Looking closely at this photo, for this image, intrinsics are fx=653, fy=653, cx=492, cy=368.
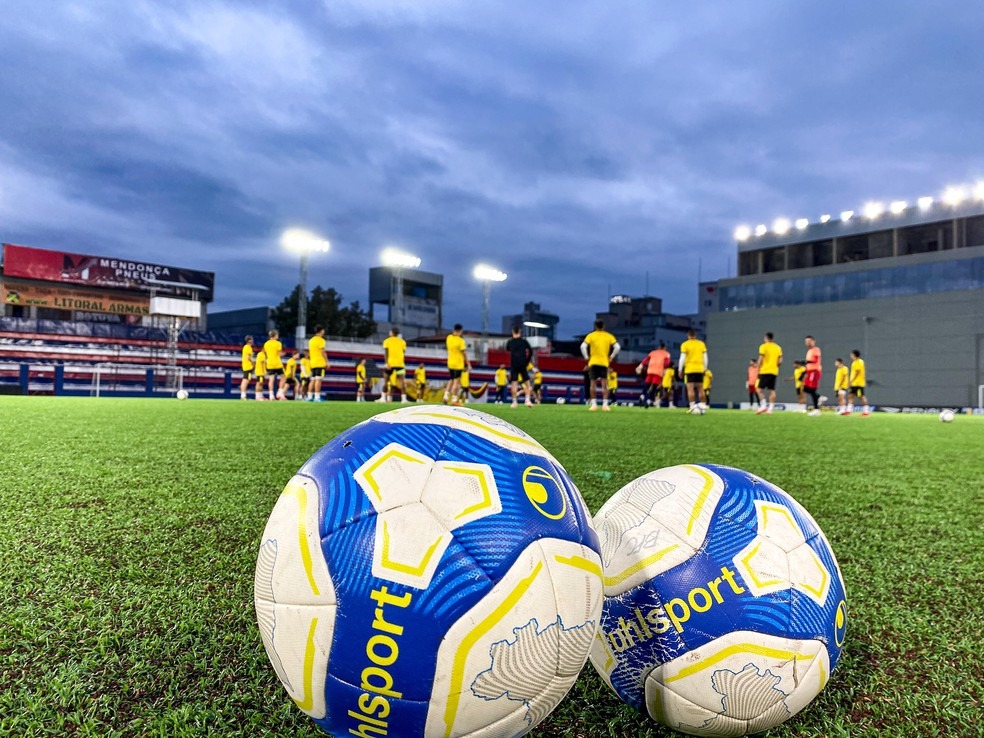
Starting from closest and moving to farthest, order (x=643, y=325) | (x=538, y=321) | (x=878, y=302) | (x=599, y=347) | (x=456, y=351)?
(x=599, y=347) < (x=456, y=351) < (x=878, y=302) < (x=643, y=325) < (x=538, y=321)

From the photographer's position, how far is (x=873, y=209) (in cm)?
4153

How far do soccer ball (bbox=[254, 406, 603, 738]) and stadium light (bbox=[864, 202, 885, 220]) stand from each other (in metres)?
47.9

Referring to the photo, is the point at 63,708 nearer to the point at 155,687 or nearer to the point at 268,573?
the point at 155,687

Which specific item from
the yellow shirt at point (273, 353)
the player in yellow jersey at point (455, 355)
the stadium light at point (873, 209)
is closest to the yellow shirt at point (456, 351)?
the player in yellow jersey at point (455, 355)

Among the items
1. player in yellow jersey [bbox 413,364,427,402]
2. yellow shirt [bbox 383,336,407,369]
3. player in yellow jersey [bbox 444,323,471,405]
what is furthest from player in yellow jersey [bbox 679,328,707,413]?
player in yellow jersey [bbox 413,364,427,402]

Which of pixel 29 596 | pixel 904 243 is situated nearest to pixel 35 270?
pixel 29 596

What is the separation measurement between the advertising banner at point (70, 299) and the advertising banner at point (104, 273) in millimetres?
552

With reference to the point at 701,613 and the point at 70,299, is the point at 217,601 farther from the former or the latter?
the point at 70,299

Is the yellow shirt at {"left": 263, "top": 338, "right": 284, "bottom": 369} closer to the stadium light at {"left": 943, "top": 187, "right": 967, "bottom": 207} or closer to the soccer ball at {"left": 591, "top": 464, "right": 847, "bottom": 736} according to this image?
the soccer ball at {"left": 591, "top": 464, "right": 847, "bottom": 736}


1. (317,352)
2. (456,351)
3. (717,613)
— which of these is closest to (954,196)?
(456,351)

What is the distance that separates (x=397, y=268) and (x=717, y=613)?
185ft

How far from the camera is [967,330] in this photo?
37.2 meters

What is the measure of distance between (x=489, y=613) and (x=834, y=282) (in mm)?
46805

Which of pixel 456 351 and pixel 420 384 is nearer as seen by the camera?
pixel 456 351
